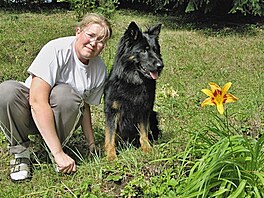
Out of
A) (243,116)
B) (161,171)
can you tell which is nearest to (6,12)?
(243,116)

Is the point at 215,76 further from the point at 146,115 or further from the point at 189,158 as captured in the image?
the point at 189,158

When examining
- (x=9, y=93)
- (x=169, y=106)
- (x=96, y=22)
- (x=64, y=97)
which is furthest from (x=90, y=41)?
(x=169, y=106)

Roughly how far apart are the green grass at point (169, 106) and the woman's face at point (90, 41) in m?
0.85

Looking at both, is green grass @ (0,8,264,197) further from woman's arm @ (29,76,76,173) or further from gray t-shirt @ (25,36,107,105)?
gray t-shirt @ (25,36,107,105)

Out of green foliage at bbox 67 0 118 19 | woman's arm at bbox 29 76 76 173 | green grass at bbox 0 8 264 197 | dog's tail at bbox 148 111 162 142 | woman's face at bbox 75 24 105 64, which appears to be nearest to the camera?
green grass at bbox 0 8 264 197

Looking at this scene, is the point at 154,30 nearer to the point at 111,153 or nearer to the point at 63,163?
the point at 111,153

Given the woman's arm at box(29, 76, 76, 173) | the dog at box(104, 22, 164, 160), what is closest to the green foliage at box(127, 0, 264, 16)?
the dog at box(104, 22, 164, 160)

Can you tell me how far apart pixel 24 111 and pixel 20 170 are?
0.48 meters

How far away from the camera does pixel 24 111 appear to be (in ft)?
10.7

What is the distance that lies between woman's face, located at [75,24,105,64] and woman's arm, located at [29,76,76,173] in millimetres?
392

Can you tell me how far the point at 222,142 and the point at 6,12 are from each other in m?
12.2

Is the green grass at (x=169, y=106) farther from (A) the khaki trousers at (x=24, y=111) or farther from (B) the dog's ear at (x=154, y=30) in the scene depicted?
(B) the dog's ear at (x=154, y=30)

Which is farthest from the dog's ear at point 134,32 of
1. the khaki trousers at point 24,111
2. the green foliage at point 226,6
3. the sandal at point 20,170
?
the green foliage at point 226,6

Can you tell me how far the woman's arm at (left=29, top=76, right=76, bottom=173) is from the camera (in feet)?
10.1
